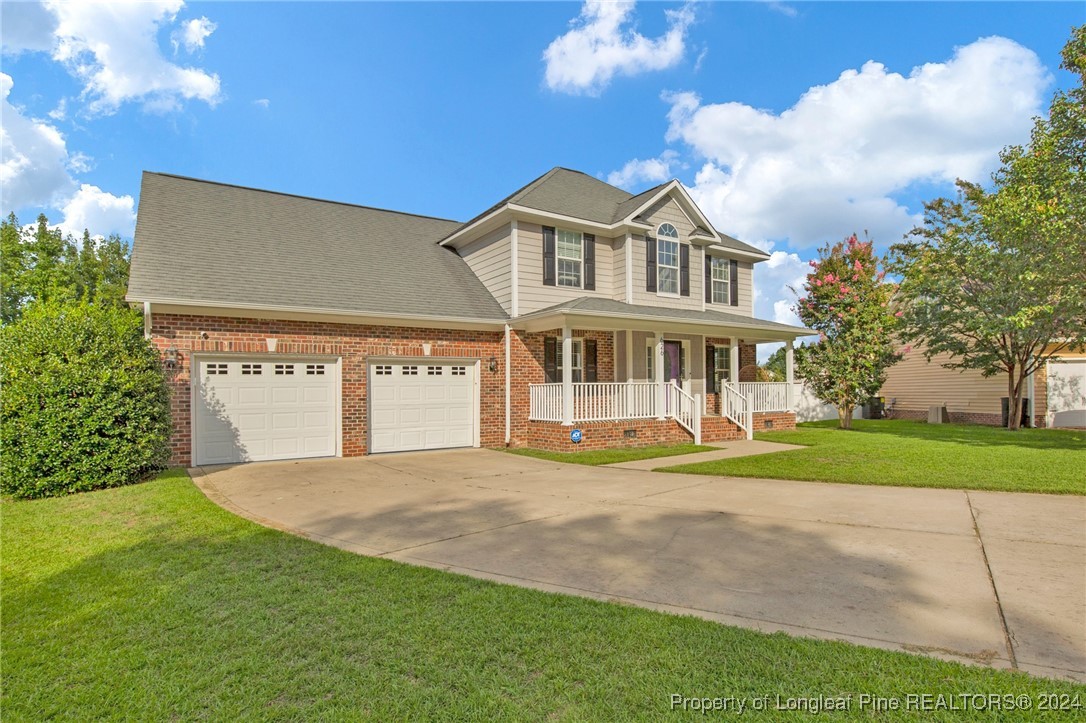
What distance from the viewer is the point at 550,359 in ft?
46.8

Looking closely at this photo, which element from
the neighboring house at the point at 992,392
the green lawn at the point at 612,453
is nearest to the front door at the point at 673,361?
the green lawn at the point at 612,453

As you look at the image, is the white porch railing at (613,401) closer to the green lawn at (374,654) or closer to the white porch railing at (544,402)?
the white porch railing at (544,402)

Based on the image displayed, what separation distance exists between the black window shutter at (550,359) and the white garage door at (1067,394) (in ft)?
65.7

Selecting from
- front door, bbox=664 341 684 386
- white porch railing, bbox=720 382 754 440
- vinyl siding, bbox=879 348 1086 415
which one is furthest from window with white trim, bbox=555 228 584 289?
vinyl siding, bbox=879 348 1086 415

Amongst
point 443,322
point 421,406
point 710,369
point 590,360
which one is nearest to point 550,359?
point 590,360

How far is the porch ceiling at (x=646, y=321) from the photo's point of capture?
1240 cm

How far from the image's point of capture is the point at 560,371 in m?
14.3

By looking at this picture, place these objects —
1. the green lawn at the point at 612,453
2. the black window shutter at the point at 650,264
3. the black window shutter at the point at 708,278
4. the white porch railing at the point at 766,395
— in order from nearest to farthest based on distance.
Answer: the green lawn at the point at 612,453
the black window shutter at the point at 650,264
the white porch railing at the point at 766,395
the black window shutter at the point at 708,278

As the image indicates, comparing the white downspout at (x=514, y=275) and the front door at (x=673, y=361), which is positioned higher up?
the white downspout at (x=514, y=275)

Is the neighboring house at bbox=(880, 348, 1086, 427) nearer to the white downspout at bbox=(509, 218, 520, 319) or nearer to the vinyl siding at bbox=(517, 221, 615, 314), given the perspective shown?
the vinyl siding at bbox=(517, 221, 615, 314)

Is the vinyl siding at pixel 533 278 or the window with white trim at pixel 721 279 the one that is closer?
the vinyl siding at pixel 533 278

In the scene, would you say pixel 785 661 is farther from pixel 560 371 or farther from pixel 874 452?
pixel 560 371

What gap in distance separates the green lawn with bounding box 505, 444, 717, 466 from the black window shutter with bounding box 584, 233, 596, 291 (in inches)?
184

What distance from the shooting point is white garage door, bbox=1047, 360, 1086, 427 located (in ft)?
68.2
